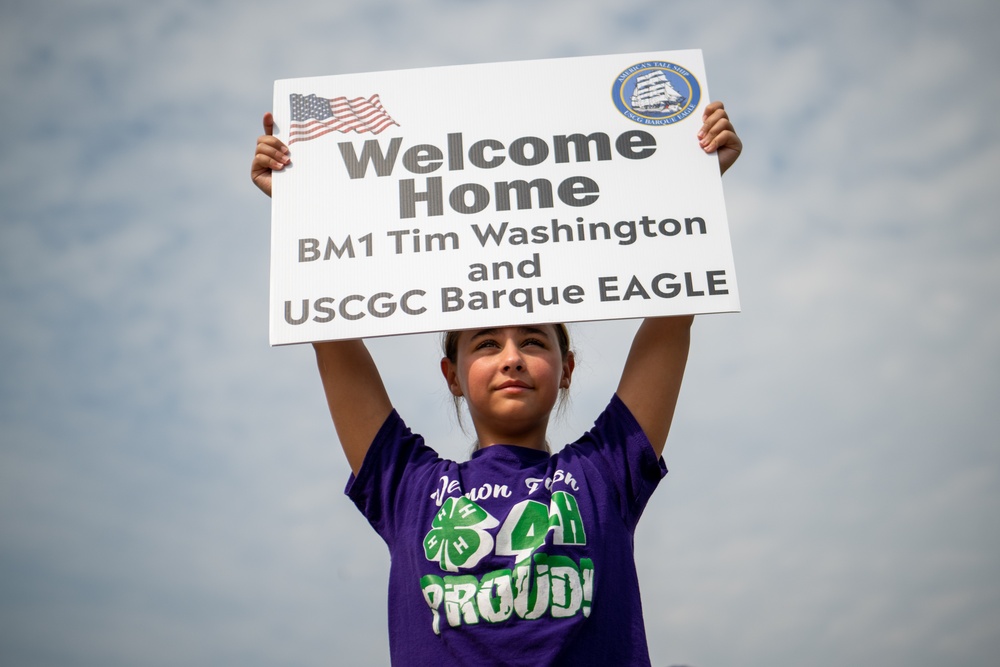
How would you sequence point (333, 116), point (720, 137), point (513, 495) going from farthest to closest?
point (333, 116) < point (720, 137) < point (513, 495)

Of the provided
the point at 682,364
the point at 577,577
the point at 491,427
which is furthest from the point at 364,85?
the point at 577,577

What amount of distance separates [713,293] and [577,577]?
1094 mm

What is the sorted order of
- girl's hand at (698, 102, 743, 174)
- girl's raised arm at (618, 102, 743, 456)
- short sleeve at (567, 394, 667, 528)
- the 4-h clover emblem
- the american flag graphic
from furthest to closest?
the american flag graphic, girl's hand at (698, 102, 743, 174), girl's raised arm at (618, 102, 743, 456), short sleeve at (567, 394, 667, 528), the 4-h clover emblem

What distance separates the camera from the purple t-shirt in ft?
8.13

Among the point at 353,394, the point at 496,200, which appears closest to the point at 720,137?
the point at 496,200

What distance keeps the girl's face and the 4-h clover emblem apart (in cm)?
45

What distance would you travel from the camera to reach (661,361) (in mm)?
3014

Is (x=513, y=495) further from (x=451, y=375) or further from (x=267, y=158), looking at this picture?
(x=267, y=158)

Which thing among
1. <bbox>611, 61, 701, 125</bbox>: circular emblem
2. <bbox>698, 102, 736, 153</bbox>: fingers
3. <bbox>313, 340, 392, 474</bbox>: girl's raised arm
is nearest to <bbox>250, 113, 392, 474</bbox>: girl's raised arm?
<bbox>313, 340, 392, 474</bbox>: girl's raised arm

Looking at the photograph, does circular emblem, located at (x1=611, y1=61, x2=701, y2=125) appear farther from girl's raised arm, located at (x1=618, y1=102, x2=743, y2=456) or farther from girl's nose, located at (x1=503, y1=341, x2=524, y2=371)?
girl's nose, located at (x1=503, y1=341, x2=524, y2=371)

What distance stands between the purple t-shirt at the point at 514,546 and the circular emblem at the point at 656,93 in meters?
1.16

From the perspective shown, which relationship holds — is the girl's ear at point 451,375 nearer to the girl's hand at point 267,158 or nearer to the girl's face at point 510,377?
the girl's face at point 510,377

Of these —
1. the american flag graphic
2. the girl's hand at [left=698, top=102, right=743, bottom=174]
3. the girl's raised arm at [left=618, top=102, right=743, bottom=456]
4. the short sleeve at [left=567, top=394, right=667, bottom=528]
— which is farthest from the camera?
the american flag graphic

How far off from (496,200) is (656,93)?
0.80 meters
